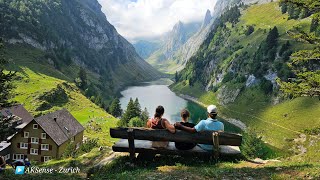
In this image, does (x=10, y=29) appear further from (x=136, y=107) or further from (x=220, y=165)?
(x=220, y=165)

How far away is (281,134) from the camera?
303ft

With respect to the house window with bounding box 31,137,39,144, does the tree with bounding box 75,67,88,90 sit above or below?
above

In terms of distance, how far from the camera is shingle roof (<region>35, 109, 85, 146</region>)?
63.5 metres

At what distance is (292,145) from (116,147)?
77785 millimetres

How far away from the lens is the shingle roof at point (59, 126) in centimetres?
6353

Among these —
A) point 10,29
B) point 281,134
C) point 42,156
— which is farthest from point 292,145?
point 10,29

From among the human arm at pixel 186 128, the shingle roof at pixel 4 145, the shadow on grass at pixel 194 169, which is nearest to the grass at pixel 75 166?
the shadow on grass at pixel 194 169

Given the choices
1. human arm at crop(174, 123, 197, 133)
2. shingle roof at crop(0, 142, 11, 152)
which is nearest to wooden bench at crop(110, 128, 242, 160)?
human arm at crop(174, 123, 197, 133)

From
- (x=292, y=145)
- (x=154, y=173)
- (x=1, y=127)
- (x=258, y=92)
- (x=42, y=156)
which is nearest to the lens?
(x=154, y=173)

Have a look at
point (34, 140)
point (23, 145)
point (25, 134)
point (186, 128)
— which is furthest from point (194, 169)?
point (23, 145)

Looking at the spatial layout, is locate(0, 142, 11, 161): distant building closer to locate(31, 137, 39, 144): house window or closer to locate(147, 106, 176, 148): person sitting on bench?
locate(31, 137, 39, 144): house window

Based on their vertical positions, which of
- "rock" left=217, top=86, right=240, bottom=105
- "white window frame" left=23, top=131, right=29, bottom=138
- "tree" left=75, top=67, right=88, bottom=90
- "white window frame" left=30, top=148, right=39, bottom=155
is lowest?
"white window frame" left=30, top=148, right=39, bottom=155

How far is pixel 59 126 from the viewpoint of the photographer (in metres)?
69.1

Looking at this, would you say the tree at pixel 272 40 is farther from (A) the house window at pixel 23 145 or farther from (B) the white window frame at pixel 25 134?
(A) the house window at pixel 23 145
